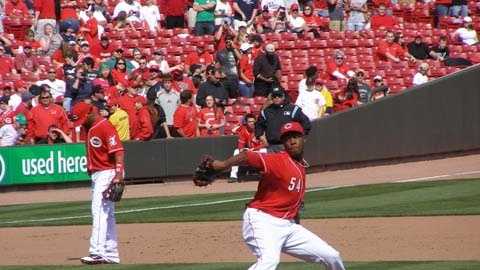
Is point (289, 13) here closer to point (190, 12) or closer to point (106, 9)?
point (190, 12)

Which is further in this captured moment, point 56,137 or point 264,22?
point 264,22

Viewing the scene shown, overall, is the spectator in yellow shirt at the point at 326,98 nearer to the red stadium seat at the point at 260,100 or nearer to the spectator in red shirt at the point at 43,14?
the red stadium seat at the point at 260,100

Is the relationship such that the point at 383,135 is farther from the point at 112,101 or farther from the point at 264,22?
the point at 264,22

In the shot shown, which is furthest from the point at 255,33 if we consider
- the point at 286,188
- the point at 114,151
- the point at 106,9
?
the point at 286,188

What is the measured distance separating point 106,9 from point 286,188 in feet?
59.4

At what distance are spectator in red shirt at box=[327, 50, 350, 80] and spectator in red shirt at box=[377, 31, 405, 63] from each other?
1.14 meters

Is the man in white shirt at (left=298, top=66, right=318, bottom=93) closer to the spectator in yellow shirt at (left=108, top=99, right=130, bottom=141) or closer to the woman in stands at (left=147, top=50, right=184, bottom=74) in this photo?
the woman in stands at (left=147, top=50, right=184, bottom=74)

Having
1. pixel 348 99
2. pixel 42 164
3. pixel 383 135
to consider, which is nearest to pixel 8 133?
pixel 42 164

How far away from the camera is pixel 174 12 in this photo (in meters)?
27.8

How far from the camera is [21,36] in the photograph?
26453 mm

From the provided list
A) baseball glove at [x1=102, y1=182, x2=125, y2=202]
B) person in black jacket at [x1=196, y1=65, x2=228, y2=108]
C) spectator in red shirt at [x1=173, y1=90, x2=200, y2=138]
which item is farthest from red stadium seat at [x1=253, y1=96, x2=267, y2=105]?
baseball glove at [x1=102, y1=182, x2=125, y2=202]

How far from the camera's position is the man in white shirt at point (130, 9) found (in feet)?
88.5

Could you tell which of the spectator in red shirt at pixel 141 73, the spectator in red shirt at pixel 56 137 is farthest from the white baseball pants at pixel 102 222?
the spectator in red shirt at pixel 141 73

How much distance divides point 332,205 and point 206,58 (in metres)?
8.71
